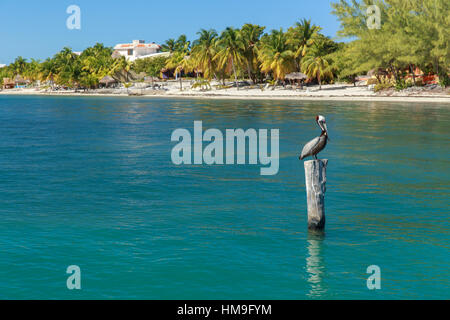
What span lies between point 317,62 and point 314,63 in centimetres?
55

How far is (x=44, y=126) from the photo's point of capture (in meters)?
43.8

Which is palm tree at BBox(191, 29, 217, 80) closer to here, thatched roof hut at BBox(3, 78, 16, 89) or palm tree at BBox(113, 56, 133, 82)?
palm tree at BBox(113, 56, 133, 82)

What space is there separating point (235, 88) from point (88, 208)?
83.9m

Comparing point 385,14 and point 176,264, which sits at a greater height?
point 385,14

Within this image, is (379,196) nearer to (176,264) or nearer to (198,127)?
(176,264)

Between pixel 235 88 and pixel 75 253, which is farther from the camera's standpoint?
pixel 235 88

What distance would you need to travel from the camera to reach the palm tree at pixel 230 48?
308ft

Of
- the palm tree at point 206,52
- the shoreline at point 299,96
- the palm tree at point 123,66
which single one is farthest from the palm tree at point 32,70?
the palm tree at point 206,52

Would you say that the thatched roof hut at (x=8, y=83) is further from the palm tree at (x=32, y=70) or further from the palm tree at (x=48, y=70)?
the palm tree at (x=48, y=70)

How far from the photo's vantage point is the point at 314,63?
82750 millimetres

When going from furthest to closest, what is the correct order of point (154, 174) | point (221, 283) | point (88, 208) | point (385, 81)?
point (385, 81) → point (154, 174) → point (88, 208) → point (221, 283)

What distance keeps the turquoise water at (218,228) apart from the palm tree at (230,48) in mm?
69163

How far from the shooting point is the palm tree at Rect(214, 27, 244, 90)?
93750 millimetres
